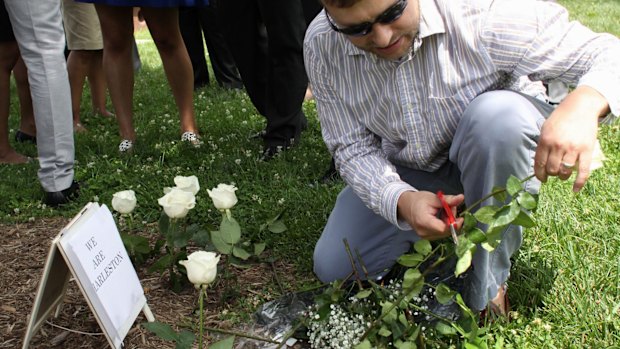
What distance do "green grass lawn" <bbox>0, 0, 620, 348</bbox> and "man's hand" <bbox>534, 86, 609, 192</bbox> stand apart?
541mm

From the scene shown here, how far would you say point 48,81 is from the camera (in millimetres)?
3014

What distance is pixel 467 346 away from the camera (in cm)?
179

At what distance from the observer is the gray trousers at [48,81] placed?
9.64 ft

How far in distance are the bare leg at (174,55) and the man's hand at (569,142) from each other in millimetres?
2432

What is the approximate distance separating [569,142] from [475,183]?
43 centimetres

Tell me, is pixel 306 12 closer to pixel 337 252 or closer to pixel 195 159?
pixel 195 159

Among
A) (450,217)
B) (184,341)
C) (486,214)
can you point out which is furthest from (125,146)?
(486,214)

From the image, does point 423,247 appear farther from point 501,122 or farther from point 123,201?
point 123,201

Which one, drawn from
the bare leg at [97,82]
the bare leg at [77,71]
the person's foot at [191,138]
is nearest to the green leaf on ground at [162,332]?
the person's foot at [191,138]

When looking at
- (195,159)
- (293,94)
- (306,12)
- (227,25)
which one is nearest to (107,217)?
(195,159)

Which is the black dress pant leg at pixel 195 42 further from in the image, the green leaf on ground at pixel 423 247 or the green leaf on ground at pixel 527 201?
the green leaf on ground at pixel 527 201

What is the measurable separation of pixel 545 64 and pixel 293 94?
6.46ft

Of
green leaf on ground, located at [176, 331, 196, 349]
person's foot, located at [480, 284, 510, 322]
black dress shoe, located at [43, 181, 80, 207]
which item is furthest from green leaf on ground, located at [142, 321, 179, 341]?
black dress shoe, located at [43, 181, 80, 207]

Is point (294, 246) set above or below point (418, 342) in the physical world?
below
